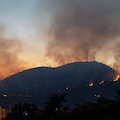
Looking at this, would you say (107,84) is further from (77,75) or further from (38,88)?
(38,88)

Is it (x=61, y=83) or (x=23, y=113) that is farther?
(x=61, y=83)

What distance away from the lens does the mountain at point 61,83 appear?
453 feet

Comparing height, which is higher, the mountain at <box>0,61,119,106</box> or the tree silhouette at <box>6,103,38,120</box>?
the mountain at <box>0,61,119,106</box>

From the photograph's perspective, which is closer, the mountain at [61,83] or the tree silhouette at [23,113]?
the tree silhouette at [23,113]

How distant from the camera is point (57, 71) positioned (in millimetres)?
177250

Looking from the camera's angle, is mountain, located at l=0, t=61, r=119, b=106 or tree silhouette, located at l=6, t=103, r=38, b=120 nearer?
tree silhouette, located at l=6, t=103, r=38, b=120

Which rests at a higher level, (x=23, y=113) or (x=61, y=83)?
(x=61, y=83)

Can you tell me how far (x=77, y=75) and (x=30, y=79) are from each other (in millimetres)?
43811

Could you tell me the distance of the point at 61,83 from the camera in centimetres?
16938

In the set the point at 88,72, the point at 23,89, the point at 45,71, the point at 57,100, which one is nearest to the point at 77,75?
the point at 88,72

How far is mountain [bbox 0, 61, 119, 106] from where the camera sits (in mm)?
138125

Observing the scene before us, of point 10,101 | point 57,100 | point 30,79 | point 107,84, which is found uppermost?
point 30,79

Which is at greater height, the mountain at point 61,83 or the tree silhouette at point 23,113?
the mountain at point 61,83

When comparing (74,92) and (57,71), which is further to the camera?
(57,71)
